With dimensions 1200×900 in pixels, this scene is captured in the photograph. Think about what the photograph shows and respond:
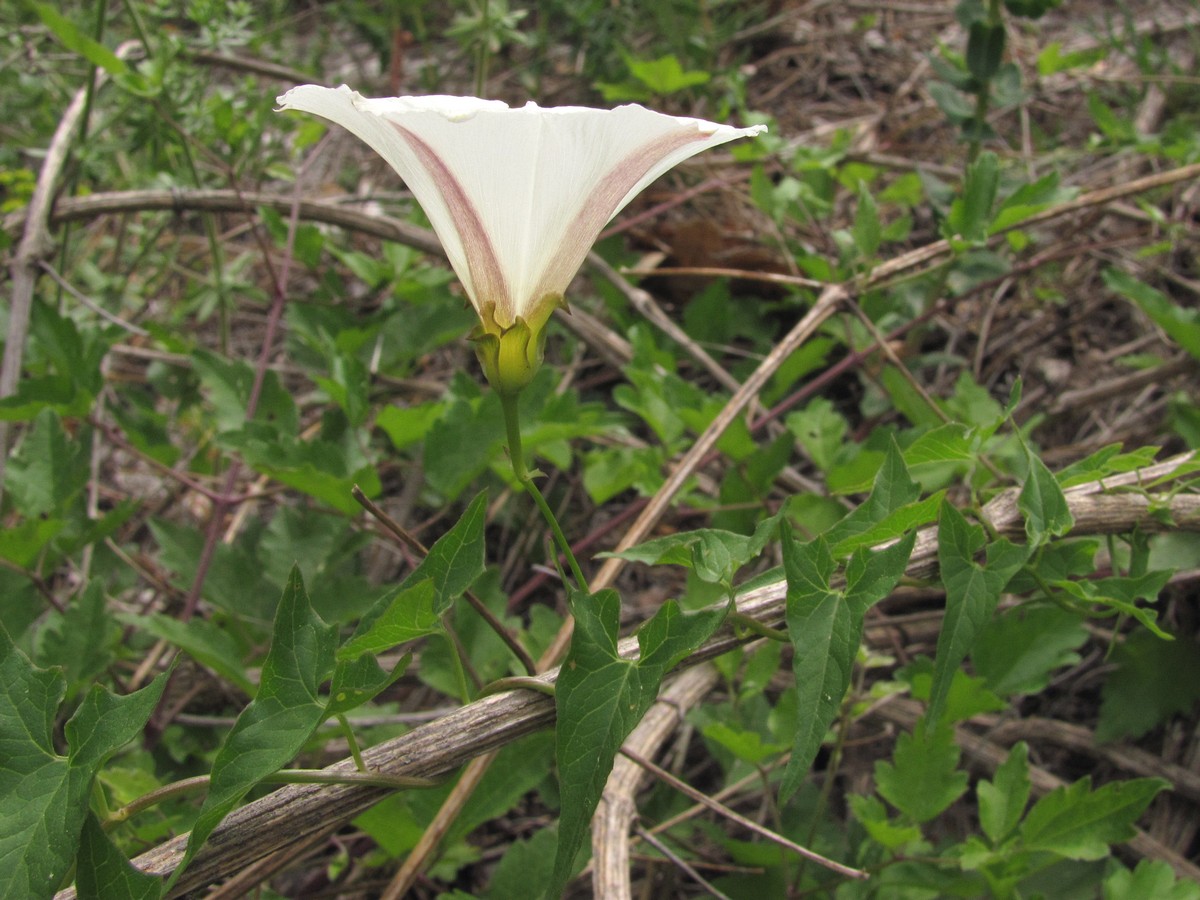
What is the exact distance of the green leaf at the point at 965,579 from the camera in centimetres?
85

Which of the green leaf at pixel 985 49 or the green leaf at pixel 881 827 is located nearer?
the green leaf at pixel 881 827

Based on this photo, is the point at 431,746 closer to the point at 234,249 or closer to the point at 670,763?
the point at 670,763

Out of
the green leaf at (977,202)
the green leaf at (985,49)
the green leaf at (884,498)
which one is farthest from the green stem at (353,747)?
the green leaf at (985,49)

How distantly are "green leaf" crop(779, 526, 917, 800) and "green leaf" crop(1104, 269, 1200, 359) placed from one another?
1073 mm

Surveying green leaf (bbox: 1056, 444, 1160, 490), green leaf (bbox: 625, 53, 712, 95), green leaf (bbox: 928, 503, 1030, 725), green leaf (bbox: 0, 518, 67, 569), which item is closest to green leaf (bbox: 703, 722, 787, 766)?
green leaf (bbox: 928, 503, 1030, 725)

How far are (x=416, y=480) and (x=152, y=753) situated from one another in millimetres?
662

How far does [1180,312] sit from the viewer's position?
1.60 metres

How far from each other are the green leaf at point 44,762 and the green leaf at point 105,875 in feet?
0.11

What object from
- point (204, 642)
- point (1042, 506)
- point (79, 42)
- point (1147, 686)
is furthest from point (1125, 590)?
point (79, 42)

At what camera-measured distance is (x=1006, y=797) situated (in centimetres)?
117

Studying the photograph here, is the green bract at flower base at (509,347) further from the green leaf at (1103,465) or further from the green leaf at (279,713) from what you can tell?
the green leaf at (1103,465)

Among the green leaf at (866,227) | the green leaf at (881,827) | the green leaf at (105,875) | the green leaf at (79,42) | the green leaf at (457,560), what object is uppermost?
the green leaf at (79,42)

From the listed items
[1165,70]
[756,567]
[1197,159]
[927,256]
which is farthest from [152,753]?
[1165,70]

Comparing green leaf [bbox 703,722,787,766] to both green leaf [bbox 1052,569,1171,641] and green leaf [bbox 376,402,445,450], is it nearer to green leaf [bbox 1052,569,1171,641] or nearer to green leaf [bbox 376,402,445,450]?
green leaf [bbox 1052,569,1171,641]
